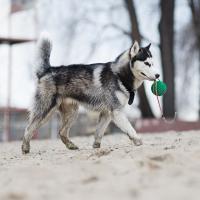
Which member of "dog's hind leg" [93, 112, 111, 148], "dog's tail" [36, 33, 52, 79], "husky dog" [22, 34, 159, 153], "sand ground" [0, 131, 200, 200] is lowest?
"sand ground" [0, 131, 200, 200]

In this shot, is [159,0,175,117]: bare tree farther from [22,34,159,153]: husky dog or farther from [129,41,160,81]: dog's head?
[129,41,160,81]: dog's head

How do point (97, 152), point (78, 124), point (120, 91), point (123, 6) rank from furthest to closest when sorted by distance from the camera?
point (123, 6)
point (78, 124)
point (120, 91)
point (97, 152)

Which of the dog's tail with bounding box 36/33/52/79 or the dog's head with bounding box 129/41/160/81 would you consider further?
the dog's tail with bounding box 36/33/52/79

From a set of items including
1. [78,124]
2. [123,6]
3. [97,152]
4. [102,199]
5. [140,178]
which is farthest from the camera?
[123,6]

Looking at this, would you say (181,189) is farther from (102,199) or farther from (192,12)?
(192,12)

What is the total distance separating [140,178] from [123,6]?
17282 mm

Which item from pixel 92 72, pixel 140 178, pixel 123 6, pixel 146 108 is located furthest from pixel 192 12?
pixel 140 178

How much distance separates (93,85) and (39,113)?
3.03 ft

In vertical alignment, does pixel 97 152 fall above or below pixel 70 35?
below

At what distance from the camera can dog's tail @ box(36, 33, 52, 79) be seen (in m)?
8.91

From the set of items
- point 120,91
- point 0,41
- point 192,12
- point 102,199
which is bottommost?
point 102,199

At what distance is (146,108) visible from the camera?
20.4 metres

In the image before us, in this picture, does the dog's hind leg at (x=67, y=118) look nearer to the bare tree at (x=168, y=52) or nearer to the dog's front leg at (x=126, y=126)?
the dog's front leg at (x=126, y=126)

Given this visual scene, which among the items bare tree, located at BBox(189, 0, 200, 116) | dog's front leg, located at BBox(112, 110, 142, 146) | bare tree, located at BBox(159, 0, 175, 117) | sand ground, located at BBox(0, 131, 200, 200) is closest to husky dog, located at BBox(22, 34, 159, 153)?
dog's front leg, located at BBox(112, 110, 142, 146)
